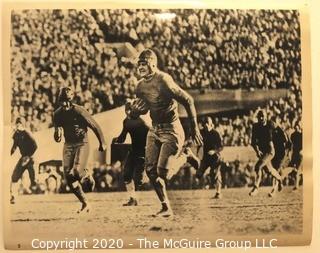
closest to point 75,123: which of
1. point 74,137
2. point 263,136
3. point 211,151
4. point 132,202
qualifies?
point 74,137

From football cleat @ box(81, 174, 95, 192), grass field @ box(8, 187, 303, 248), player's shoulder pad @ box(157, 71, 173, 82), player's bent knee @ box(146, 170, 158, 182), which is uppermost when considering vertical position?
player's shoulder pad @ box(157, 71, 173, 82)

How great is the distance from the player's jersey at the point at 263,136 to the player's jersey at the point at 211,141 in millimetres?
86

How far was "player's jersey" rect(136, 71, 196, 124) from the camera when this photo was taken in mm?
1038

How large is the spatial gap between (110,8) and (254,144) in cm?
49

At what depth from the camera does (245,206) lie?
1.04 metres

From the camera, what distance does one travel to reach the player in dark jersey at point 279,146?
1054 millimetres

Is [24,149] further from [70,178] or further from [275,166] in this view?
[275,166]

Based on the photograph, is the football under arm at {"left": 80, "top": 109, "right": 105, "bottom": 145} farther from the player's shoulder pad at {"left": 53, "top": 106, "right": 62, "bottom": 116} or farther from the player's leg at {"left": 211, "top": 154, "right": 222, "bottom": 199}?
the player's leg at {"left": 211, "top": 154, "right": 222, "bottom": 199}

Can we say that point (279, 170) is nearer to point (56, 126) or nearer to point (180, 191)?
point (180, 191)

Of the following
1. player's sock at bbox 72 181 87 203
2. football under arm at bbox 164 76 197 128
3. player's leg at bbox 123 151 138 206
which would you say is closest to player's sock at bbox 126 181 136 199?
player's leg at bbox 123 151 138 206

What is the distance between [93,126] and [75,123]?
0.04 meters

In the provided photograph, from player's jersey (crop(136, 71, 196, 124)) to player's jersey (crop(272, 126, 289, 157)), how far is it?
0.21 meters

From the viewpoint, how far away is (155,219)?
3.37 ft

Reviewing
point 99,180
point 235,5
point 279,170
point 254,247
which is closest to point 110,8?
point 235,5
